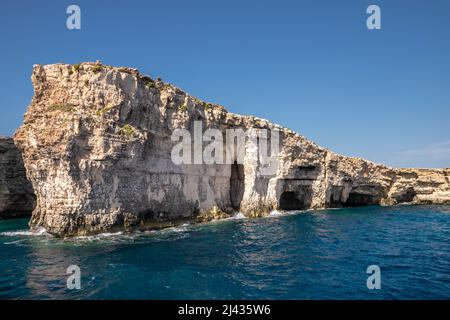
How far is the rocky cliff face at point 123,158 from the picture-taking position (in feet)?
117

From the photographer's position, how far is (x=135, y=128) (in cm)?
3984

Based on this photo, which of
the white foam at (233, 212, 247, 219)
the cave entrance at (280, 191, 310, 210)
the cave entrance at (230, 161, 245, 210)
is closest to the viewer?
the white foam at (233, 212, 247, 219)

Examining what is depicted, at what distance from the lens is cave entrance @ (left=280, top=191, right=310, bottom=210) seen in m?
63.8

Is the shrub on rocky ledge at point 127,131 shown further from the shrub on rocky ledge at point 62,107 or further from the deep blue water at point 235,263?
the deep blue water at point 235,263

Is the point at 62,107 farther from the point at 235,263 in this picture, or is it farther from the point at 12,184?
the point at 12,184

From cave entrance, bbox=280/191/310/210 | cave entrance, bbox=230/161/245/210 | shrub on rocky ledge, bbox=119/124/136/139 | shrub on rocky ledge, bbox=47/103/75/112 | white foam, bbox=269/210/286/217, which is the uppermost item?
shrub on rocky ledge, bbox=47/103/75/112

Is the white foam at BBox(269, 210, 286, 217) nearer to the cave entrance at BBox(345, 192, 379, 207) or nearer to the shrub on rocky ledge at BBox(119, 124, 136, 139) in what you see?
the cave entrance at BBox(345, 192, 379, 207)

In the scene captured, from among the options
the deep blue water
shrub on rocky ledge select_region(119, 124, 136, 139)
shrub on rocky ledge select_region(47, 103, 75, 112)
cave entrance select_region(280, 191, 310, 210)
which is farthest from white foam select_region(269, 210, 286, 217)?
shrub on rocky ledge select_region(47, 103, 75, 112)

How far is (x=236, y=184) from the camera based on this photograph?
56562 mm

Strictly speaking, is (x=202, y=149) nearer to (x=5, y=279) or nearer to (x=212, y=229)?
(x=212, y=229)

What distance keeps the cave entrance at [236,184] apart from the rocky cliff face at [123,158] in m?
0.17

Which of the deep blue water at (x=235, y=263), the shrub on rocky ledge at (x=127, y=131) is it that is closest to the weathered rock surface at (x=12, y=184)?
the deep blue water at (x=235, y=263)

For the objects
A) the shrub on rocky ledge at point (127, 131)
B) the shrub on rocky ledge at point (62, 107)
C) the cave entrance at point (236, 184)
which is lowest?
the cave entrance at point (236, 184)

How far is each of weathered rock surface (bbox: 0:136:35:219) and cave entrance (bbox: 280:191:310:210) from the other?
154 ft
